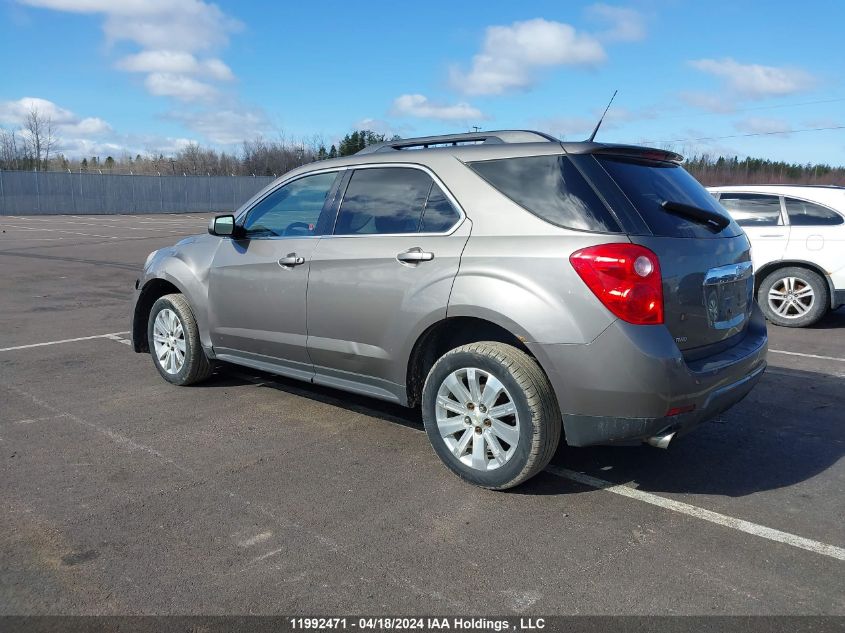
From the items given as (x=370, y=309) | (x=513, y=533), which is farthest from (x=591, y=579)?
(x=370, y=309)

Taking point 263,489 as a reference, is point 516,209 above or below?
above

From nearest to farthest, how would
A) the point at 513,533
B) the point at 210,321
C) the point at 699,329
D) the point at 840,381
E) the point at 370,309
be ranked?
the point at 513,533, the point at 699,329, the point at 370,309, the point at 210,321, the point at 840,381

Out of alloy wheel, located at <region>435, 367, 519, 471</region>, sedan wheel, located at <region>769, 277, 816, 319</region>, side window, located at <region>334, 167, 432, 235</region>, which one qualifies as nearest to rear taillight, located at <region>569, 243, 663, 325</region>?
alloy wheel, located at <region>435, 367, 519, 471</region>

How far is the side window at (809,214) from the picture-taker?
8750 millimetres

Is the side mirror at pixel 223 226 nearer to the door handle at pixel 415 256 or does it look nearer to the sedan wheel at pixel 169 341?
the sedan wheel at pixel 169 341

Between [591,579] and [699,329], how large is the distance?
1.42 m

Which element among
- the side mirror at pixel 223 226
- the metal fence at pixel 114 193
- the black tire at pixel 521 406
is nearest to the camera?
the black tire at pixel 521 406

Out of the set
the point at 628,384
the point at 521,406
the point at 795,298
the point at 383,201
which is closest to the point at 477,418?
the point at 521,406

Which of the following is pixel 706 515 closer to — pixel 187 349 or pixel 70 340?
pixel 187 349

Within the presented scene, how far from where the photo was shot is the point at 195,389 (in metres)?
5.86

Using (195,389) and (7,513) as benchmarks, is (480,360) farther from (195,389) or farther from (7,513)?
(195,389)

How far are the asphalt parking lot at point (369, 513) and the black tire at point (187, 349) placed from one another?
13cm

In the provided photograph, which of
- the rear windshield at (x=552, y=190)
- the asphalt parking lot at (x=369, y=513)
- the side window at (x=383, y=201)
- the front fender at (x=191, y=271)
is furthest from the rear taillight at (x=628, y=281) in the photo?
the front fender at (x=191, y=271)

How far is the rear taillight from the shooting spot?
344 cm
